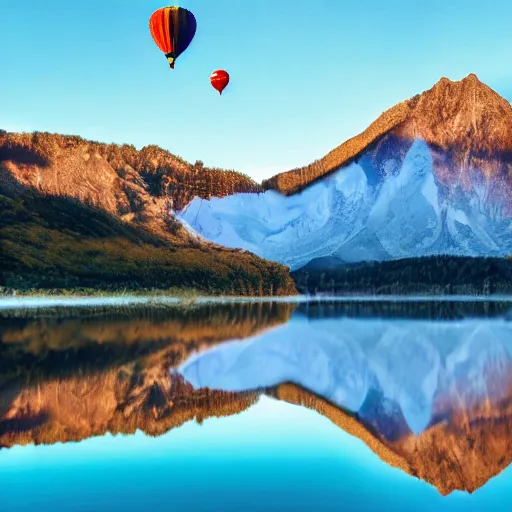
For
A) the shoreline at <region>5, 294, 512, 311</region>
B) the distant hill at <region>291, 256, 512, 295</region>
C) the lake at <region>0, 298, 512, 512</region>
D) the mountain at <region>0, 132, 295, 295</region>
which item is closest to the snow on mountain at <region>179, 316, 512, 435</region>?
the lake at <region>0, 298, 512, 512</region>

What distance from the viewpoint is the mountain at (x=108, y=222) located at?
7650cm

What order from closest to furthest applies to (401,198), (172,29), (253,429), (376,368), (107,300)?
(253,429), (376,368), (172,29), (107,300), (401,198)

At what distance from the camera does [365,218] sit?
101 metres

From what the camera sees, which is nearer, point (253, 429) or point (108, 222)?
point (253, 429)

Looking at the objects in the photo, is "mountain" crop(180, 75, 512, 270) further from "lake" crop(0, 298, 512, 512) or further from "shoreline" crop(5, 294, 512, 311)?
"lake" crop(0, 298, 512, 512)

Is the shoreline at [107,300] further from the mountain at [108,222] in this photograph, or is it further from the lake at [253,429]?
the lake at [253,429]

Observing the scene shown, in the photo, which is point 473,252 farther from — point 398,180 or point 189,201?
point 189,201

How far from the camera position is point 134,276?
7806cm

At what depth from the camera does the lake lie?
6668 mm

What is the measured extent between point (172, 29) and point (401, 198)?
5615 cm

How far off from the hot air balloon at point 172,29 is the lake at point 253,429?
36.9 metres

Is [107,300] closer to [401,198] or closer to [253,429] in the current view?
[253,429]

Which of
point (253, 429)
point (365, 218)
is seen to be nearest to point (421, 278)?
point (365, 218)

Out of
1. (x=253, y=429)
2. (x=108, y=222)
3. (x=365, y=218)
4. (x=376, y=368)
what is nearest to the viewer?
(x=253, y=429)
